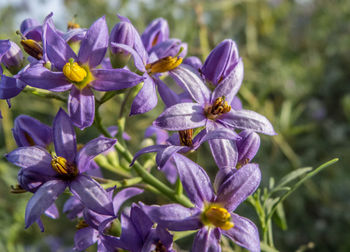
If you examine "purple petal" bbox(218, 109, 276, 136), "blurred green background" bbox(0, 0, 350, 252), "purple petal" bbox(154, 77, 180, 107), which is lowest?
"blurred green background" bbox(0, 0, 350, 252)

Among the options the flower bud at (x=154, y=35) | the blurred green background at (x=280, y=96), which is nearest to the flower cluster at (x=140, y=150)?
the flower bud at (x=154, y=35)

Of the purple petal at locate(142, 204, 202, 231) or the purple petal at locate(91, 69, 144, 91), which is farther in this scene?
the purple petal at locate(91, 69, 144, 91)

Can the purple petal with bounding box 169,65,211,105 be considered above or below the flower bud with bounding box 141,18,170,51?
below

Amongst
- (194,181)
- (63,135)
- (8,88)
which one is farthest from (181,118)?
(8,88)

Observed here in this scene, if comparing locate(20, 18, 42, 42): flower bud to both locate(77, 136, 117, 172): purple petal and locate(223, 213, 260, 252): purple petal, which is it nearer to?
locate(77, 136, 117, 172): purple petal

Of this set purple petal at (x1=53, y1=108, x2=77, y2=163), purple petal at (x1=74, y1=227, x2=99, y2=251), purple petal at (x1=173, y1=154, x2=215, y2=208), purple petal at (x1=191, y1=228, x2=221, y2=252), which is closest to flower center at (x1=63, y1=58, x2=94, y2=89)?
purple petal at (x1=53, y1=108, x2=77, y2=163)

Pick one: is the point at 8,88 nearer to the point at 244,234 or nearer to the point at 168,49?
the point at 168,49
